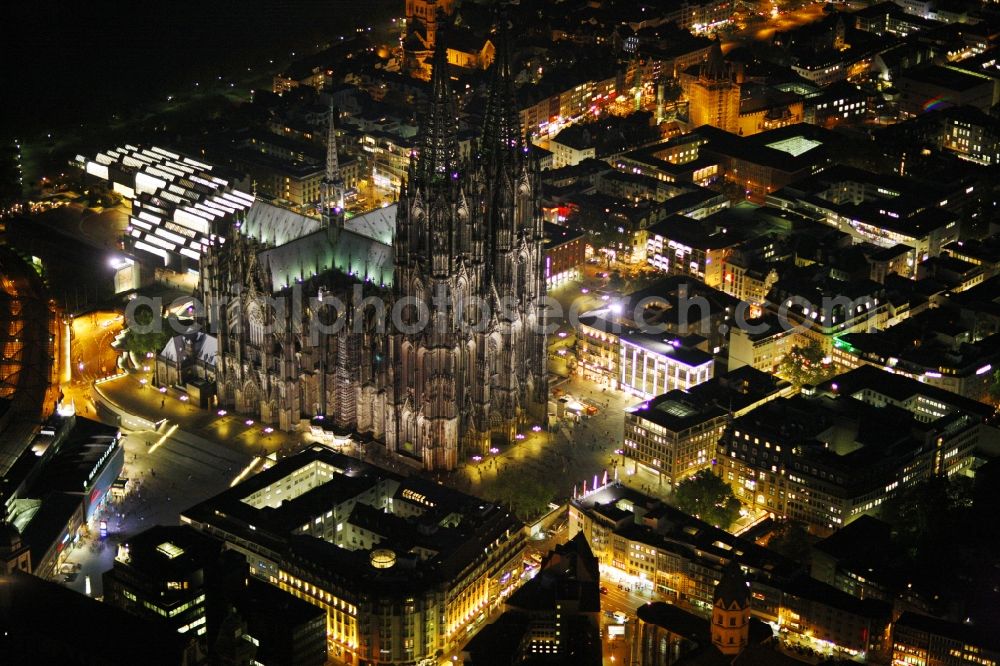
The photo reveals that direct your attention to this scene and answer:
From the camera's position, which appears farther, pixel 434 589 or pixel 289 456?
pixel 289 456

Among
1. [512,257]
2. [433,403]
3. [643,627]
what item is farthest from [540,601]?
[512,257]

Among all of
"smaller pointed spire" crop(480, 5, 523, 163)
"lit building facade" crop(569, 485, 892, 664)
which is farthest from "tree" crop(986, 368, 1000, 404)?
"smaller pointed spire" crop(480, 5, 523, 163)

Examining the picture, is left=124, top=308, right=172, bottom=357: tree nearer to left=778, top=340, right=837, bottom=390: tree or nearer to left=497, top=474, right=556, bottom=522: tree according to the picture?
left=497, top=474, right=556, bottom=522: tree

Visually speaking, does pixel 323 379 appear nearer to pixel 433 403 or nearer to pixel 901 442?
pixel 433 403

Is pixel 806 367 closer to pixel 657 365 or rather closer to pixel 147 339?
pixel 657 365

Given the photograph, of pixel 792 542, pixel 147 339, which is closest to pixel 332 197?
pixel 147 339

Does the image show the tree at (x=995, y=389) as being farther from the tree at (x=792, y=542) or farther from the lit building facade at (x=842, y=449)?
the tree at (x=792, y=542)

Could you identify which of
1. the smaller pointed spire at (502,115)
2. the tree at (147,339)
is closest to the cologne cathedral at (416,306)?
the smaller pointed spire at (502,115)
